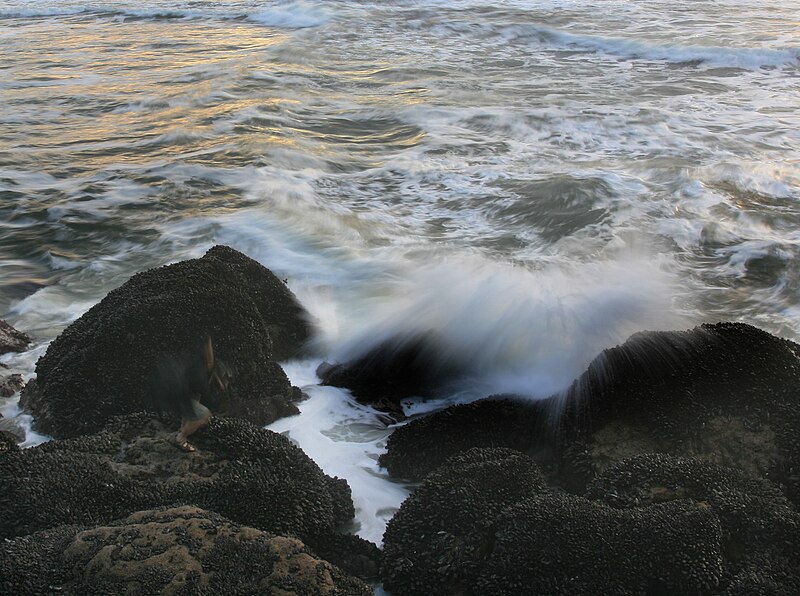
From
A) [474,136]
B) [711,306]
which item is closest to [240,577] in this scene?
[711,306]

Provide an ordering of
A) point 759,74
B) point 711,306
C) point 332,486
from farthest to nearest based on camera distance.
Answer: point 759,74 < point 711,306 < point 332,486

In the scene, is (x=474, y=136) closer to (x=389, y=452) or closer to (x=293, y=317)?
(x=293, y=317)

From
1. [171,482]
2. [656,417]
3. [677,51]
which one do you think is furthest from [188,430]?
[677,51]

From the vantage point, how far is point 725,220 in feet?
22.6

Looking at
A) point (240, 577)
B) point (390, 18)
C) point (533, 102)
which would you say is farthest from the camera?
point (390, 18)

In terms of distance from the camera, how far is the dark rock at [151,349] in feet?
12.4

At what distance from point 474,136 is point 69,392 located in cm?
680

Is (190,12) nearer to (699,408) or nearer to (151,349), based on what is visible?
(151,349)

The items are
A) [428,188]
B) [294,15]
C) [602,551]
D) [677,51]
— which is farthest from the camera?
[294,15]

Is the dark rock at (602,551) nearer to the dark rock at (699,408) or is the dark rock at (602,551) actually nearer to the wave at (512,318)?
the dark rock at (699,408)

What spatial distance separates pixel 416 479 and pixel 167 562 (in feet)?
4.82

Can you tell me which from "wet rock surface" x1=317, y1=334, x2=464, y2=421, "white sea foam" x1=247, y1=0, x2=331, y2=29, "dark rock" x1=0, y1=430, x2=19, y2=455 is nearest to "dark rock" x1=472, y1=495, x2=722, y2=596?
"wet rock surface" x1=317, y1=334, x2=464, y2=421

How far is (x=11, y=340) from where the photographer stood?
492 cm

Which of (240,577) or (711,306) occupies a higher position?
(240,577)
